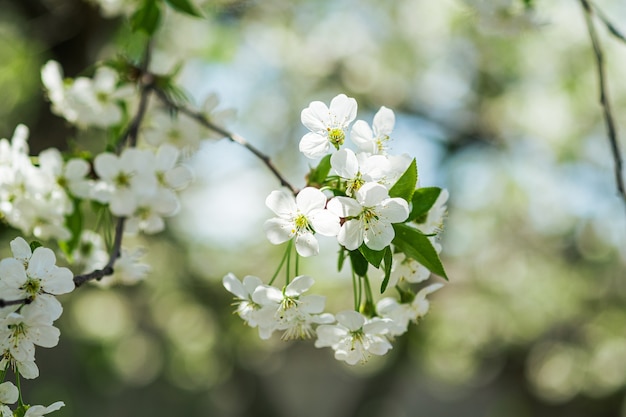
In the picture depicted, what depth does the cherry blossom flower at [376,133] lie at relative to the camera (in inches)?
32.3

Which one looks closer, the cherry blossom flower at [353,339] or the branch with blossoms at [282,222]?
the branch with blossoms at [282,222]

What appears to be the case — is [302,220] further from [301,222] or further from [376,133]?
[376,133]

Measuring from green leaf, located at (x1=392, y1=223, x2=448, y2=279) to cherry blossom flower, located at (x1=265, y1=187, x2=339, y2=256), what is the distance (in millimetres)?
98

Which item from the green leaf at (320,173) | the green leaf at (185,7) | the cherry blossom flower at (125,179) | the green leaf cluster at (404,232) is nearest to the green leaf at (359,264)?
the green leaf cluster at (404,232)

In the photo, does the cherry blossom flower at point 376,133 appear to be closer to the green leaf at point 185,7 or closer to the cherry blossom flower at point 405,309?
the cherry blossom flower at point 405,309

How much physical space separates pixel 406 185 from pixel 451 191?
3.51m

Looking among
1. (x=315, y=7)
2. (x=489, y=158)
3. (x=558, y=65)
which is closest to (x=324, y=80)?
(x=315, y=7)

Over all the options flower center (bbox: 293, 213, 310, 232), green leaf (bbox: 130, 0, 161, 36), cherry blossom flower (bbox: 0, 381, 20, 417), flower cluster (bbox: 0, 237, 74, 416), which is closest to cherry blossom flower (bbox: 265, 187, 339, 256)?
flower center (bbox: 293, 213, 310, 232)

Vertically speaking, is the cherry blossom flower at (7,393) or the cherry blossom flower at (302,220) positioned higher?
the cherry blossom flower at (302,220)

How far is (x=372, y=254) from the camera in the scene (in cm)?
75

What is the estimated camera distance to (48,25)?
269cm

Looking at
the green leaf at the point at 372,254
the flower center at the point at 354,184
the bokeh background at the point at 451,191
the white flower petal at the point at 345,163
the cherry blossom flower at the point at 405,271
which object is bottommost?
the bokeh background at the point at 451,191

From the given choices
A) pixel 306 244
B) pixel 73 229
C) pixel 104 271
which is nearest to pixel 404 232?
pixel 306 244

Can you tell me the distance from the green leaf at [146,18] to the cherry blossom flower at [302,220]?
1.60ft
